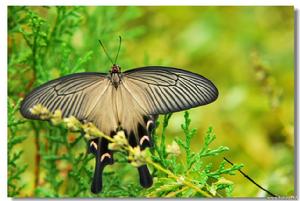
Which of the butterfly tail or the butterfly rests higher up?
the butterfly

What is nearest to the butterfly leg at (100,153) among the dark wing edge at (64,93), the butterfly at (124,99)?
the butterfly at (124,99)

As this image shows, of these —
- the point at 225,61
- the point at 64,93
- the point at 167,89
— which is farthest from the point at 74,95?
the point at 225,61

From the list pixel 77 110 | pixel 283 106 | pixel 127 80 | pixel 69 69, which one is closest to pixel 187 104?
pixel 127 80

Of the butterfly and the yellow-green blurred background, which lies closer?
the butterfly

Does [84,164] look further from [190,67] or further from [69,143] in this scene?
[190,67]

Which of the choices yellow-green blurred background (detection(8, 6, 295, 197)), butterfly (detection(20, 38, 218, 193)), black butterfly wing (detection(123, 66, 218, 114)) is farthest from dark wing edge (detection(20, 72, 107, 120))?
yellow-green blurred background (detection(8, 6, 295, 197))

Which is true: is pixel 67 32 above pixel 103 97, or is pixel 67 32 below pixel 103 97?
above

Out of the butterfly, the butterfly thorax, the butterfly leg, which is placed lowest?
the butterfly leg

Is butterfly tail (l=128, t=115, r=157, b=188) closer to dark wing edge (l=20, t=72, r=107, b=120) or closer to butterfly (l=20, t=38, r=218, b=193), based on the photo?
butterfly (l=20, t=38, r=218, b=193)

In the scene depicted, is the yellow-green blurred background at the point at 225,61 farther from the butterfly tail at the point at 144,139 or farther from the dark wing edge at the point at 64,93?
the butterfly tail at the point at 144,139
